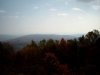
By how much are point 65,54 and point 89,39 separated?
1017 cm

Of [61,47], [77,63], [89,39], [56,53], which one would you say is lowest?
[77,63]

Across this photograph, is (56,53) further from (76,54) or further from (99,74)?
(99,74)

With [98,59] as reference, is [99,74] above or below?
above

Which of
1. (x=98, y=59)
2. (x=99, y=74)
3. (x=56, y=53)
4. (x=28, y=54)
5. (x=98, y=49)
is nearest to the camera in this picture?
(x=99, y=74)

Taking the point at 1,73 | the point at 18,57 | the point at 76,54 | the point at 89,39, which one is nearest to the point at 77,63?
the point at 76,54

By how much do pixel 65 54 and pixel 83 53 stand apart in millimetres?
5509

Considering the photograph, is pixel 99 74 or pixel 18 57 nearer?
pixel 99 74

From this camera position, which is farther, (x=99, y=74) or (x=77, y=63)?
(x=77, y=63)

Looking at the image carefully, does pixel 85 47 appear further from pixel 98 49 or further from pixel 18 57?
pixel 18 57

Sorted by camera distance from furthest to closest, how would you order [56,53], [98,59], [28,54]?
[28,54] < [56,53] < [98,59]

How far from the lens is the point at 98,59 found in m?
23.5

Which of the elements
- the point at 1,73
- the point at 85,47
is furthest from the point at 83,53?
the point at 1,73

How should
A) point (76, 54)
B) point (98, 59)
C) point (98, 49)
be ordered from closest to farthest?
point (98, 59) → point (98, 49) → point (76, 54)

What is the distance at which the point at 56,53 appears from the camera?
31.4m
